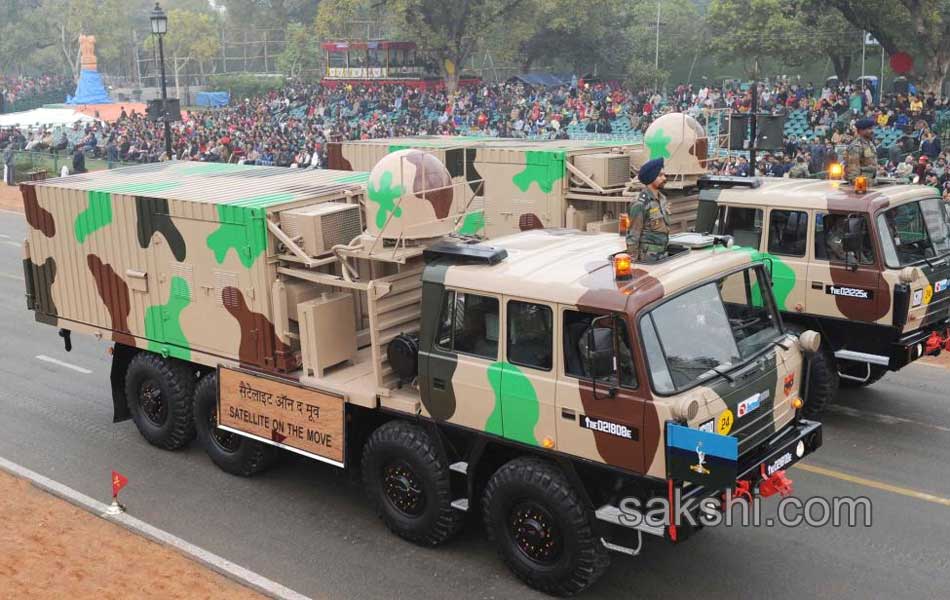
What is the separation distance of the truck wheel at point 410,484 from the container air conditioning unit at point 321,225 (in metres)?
1.70

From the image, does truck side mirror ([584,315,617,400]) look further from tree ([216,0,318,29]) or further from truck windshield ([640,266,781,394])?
tree ([216,0,318,29])

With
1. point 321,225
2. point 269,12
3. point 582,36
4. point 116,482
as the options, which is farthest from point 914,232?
point 269,12

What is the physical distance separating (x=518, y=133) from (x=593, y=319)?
29.2m

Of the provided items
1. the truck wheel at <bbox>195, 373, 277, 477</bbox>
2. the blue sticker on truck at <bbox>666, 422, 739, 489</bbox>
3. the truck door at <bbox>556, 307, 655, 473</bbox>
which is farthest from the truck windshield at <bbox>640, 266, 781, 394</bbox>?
the truck wheel at <bbox>195, 373, 277, 477</bbox>

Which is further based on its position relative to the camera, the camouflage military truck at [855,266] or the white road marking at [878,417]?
the white road marking at [878,417]

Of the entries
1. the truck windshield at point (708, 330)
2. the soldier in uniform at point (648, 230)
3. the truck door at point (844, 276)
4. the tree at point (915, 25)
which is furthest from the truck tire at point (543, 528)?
the tree at point (915, 25)

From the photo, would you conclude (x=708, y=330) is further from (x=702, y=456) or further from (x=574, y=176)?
(x=574, y=176)

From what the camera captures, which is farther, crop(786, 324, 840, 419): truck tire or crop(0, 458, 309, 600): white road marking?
crop(786, 324, 840, 419): truck tire

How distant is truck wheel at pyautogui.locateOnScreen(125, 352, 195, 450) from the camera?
9.74 meters

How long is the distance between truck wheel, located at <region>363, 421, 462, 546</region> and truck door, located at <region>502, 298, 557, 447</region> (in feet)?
2.71

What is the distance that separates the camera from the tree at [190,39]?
77.0 meters

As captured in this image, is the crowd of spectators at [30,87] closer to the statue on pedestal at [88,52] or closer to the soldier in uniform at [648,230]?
the statue on pedestal at [88,52]

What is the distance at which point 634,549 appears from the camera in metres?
6.58

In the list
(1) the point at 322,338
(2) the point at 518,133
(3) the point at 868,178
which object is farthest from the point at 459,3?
(1) the point at 322,338
